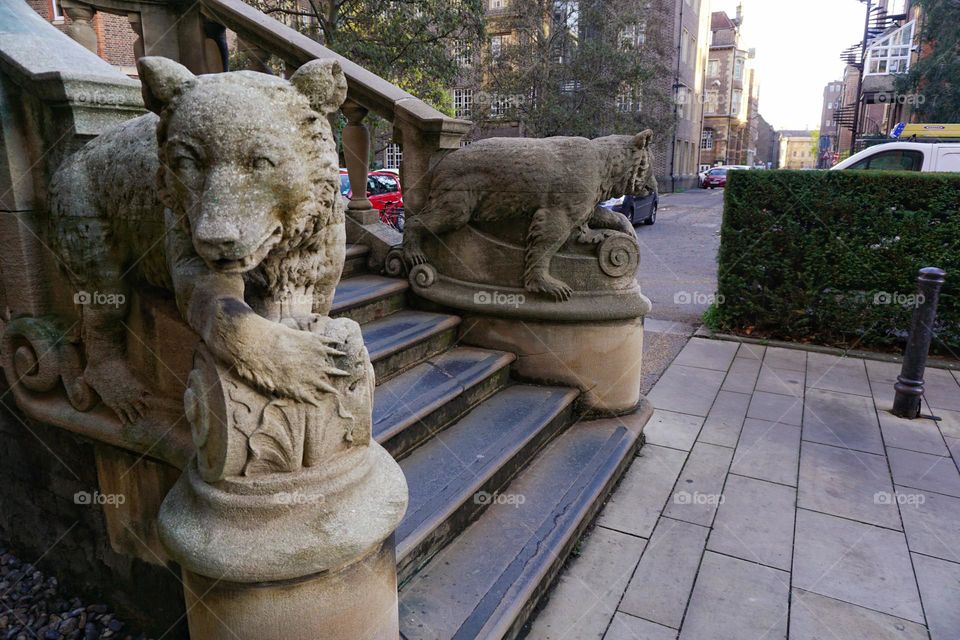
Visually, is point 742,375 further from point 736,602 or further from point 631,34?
point 631,34

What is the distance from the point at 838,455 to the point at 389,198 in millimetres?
10855

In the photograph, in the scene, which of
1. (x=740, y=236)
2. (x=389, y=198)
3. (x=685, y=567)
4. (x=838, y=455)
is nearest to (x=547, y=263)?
(x=685, y=567)

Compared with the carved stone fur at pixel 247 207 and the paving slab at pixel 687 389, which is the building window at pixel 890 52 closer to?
the paving slab at pixel 687 389

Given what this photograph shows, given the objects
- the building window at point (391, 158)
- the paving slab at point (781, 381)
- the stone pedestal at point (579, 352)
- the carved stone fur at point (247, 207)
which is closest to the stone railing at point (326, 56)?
the stone pedestal at point (579, 352)

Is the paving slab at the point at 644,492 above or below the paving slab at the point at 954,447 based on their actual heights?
above

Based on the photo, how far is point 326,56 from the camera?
14.3ft

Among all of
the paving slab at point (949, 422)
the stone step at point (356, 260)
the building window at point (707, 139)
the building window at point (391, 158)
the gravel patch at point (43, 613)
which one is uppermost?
the building window at point (707, 139)

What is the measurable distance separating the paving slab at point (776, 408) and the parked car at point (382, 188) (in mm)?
8861

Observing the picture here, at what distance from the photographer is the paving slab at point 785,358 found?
6348 millimetres

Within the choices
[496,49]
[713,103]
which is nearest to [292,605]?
[496,49]

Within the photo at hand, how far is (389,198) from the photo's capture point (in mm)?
13680

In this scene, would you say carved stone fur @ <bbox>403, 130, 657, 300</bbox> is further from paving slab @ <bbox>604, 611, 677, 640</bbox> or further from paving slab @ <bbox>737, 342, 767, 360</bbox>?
paving slab @ <bbox>737, 342, 767, 360</bbox>

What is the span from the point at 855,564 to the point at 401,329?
284 centimetres

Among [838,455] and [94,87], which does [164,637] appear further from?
[838,455]
